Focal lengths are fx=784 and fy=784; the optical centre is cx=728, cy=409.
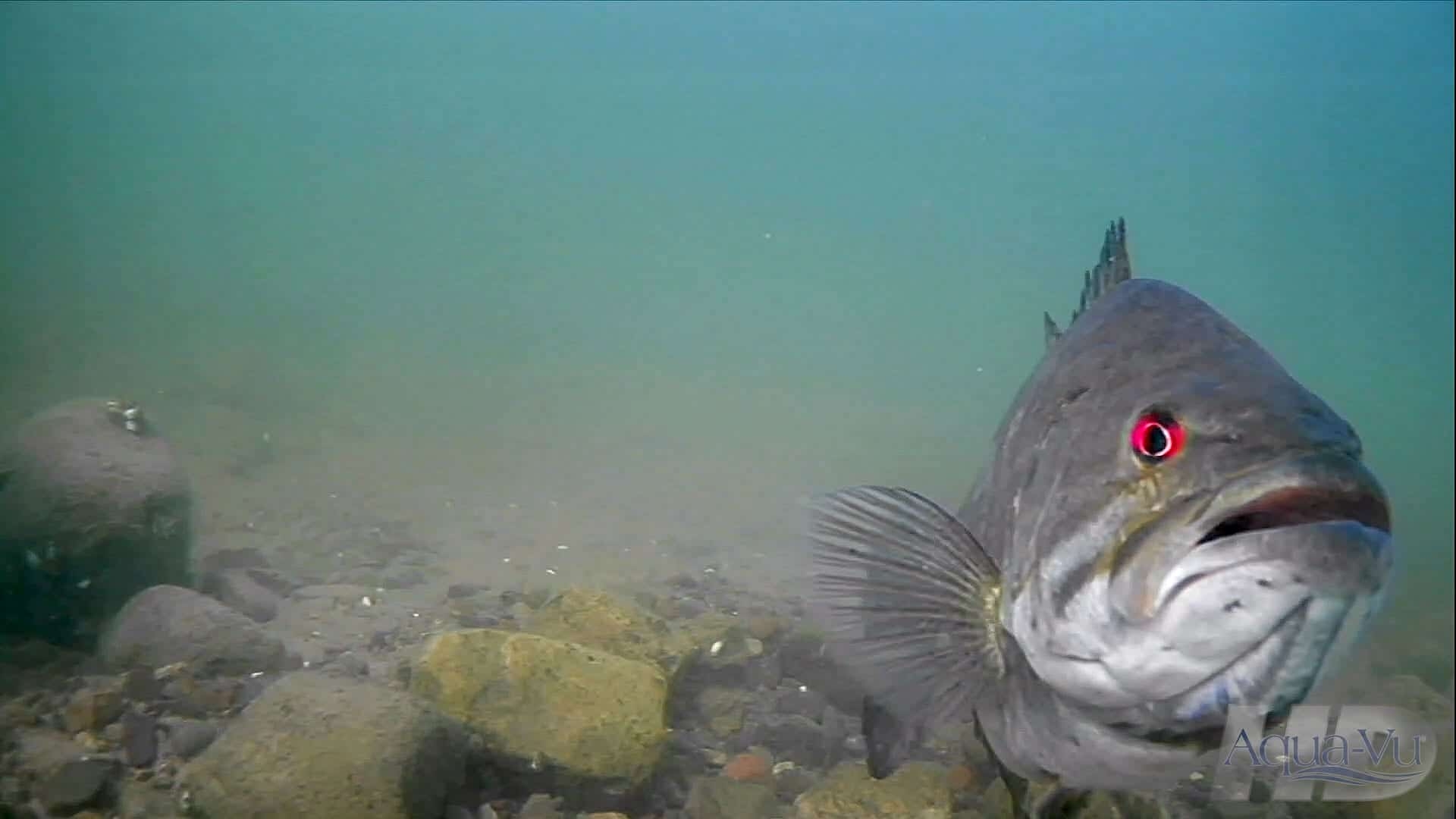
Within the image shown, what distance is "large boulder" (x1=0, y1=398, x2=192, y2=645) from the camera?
5.38 m

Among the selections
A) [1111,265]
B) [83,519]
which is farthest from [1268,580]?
[83,519]

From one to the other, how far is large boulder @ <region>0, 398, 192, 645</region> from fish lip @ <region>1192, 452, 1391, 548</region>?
6.73 m

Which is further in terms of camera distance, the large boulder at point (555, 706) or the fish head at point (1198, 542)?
the large boulder at point (555, 706)

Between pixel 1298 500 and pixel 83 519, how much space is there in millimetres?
7066

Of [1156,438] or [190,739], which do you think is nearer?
[1156,438]

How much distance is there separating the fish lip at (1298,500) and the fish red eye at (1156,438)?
183mm

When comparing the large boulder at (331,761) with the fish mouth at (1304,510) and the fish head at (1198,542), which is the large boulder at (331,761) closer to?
the fish head at (1198,542)

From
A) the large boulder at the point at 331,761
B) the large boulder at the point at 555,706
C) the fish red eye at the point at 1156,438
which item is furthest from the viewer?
the large boulder at the point at 555,706

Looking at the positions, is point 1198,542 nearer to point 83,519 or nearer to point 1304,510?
point 1304,510

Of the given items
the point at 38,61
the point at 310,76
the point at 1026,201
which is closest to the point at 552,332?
the point at 38,61

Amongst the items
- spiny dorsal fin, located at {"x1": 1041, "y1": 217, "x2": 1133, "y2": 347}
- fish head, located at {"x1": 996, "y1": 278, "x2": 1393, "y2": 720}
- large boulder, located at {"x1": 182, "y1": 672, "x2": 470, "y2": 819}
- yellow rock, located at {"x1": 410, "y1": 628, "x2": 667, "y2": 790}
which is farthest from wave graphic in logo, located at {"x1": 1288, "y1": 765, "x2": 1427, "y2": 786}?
large boulder, located at {"x1": 182, "y1": 672, "x2": 470, "y2": 819}

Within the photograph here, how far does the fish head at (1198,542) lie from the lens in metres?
1.50

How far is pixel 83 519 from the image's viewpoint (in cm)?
562

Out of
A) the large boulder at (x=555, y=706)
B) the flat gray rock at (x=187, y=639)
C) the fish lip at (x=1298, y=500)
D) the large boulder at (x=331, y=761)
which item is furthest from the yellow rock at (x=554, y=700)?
the fish lip at (x=1298, y=500)
